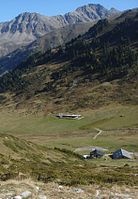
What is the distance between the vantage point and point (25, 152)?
6050 centimetres

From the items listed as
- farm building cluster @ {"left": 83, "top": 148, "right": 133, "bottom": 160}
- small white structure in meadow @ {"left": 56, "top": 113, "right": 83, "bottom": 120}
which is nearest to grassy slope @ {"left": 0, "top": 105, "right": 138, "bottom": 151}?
small white structure in meadow @ {"left": 56, "top": 113, "right": 83, "bottom": 120}

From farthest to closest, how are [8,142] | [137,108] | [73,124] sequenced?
[137,108]
[73,124]
[8,142]

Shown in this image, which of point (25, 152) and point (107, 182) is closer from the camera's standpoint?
point (107, 182)

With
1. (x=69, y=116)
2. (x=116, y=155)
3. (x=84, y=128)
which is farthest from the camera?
(x=69, y=116)

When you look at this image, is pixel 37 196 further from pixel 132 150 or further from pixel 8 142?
pixel 132 150

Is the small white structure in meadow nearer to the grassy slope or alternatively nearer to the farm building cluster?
the grassy slope

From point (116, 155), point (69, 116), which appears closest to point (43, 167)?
point (116, 155)

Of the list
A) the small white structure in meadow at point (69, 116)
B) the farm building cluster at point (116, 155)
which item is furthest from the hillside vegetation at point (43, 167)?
the small white structure in meadow at point (69, 116)

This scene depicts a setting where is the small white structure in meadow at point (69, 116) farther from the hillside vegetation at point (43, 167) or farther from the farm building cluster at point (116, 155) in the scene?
the hillside vegetation at point (43, 167)

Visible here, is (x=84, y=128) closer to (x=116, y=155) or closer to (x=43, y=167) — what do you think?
(x=116, y=155)

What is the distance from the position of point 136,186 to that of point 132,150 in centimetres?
9379

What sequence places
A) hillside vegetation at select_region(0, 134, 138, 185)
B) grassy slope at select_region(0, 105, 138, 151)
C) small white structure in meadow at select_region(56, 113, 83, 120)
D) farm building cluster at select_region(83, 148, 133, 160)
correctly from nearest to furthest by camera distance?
1. hillside vegetation at select_region(0, 134, 138, 185)
2. farm building cluster at select_region(83, 148, 133, 160)
3. grassy slope at select_region(0, 105, 138, 151)
4. small white structure in meadow at select_region(56, 113, 83, 120)

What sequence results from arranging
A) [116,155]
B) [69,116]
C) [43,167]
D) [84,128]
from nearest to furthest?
1. [43,167]
2. [116,155]
3. [84,128]
4. [69,116]

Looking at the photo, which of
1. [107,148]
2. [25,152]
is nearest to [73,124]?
[107,148]
